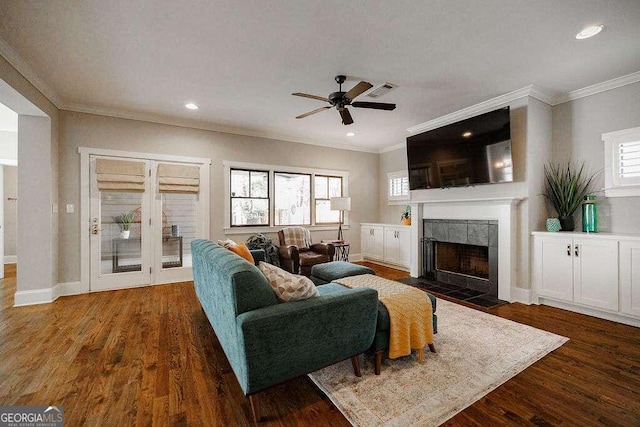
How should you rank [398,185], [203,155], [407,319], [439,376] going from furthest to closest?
1. [398,185]
2. [203,155]
3. [407,319]
4. [439,376]

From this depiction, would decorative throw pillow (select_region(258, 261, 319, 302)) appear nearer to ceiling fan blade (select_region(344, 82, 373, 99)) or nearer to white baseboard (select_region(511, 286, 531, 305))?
ceiling fan blade (select_region(344, 82, 373, 99))

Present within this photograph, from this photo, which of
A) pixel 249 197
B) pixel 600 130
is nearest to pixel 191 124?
pixel 249 197

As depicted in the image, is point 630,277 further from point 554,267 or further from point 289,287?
point 289,287

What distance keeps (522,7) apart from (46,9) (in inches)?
145

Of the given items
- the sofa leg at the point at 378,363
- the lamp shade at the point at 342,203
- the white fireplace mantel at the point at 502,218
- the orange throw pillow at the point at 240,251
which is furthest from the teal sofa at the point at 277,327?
the lamp shade at the point at 342,203

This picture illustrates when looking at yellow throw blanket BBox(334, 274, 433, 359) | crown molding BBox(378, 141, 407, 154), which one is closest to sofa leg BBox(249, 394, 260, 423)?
yellow throw blanket BBox(334, 274, 433, 359)

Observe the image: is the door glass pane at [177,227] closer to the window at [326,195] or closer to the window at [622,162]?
the window at [326,195]

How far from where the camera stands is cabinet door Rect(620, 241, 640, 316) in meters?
2.84

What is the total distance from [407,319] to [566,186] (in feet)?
10.3

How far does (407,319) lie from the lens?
2148 mm

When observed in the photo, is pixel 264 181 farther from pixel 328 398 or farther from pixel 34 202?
pixel 328 398

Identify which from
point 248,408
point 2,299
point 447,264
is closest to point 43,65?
point 2,299

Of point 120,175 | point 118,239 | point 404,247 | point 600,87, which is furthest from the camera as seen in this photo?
point 404,247

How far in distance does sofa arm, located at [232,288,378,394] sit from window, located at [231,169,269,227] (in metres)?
3.79
